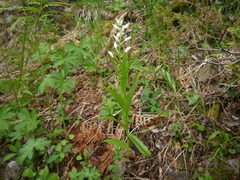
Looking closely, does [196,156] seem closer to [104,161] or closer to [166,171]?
[166,171]

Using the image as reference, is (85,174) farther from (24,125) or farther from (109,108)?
(24,125)

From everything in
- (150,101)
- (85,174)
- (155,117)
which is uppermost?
(150,101)

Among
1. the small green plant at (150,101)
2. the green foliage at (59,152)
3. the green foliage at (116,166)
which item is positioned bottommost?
the green foliage at (116,166)

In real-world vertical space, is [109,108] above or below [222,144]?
above

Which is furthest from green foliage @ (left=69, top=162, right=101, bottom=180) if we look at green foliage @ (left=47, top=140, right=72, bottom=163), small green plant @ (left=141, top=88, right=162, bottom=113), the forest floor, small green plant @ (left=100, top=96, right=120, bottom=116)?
small green plant @ (left=141, top=88, right=162, bottom=113)

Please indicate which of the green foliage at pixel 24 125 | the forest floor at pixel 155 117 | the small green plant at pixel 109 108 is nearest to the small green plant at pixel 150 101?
the forest floor at pixel 155 117

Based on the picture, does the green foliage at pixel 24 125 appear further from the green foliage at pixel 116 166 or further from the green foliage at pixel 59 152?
the green foliage at pixel 116 166

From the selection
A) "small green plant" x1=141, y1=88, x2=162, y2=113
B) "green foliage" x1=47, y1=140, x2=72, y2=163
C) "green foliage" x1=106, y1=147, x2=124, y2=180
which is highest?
"small green plant" x1=141, y1=88, x2=162, y2=113

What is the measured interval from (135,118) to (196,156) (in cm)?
65

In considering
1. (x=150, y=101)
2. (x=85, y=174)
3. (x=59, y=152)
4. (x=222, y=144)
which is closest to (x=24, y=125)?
(x=59, y=152)

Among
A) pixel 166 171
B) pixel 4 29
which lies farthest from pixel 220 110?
pixel 4 29

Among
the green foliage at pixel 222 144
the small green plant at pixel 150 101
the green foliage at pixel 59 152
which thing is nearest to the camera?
the green foliage at pixel 222 144

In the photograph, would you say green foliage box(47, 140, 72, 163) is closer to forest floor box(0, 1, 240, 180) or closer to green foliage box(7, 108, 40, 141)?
forest floor box(0, 1, 240, 180)

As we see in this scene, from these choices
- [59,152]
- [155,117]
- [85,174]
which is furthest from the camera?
[155,117]
